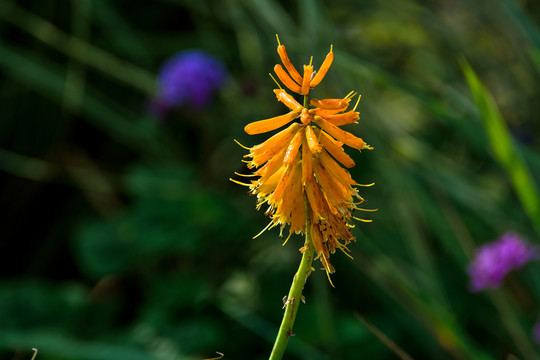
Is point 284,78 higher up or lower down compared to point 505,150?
lower down

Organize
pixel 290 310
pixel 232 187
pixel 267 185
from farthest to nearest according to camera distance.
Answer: pixel 232 187, pixel 267 185, pixel 290 310

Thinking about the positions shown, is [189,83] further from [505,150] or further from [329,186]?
[329,186]

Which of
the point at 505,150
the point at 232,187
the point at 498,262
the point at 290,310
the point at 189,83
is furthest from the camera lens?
the point at 232,187

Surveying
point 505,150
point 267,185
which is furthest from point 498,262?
point 267,185

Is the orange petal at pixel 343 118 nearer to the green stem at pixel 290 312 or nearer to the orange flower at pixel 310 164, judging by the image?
the orange flower at pixel 310 164

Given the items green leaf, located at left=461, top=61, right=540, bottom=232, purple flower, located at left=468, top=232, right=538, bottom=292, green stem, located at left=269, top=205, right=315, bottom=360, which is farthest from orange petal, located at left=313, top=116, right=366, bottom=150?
purple flower, located at left=468, top=232, right=538, bottom=292

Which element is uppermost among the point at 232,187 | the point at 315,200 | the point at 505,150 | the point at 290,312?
the point at 232,187

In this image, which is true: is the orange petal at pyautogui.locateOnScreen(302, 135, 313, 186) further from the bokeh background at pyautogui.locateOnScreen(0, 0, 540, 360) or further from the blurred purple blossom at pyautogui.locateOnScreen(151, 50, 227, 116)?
the blurred purple blossom at pyautogui.locateOnScreen(151, 50, 227, 116)

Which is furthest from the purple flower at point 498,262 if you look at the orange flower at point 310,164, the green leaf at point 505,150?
the orange flower at point 310,164
